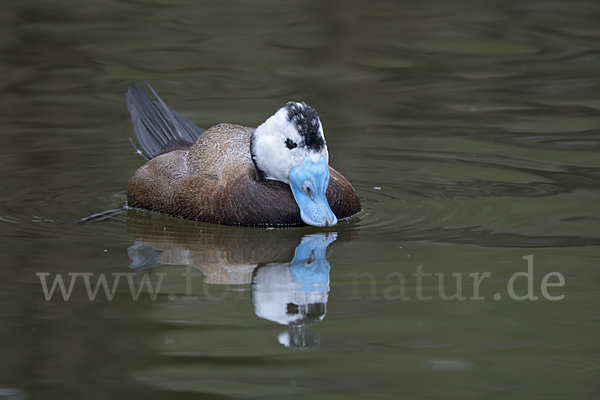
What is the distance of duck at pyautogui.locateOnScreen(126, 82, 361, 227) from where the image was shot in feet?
20.6

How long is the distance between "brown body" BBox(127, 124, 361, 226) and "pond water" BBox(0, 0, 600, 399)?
139 mm

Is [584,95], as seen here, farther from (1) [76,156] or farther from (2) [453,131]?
Result: (1) [76,156]

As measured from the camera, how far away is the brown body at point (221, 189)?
6426 millimetres

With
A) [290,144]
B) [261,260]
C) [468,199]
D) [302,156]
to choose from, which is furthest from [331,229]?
[468,199]

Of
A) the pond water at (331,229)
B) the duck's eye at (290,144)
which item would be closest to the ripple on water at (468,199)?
the pond water at (331,229)

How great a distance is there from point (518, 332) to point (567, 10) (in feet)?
33.8

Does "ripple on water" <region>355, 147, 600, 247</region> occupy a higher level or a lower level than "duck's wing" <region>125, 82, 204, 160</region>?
lower

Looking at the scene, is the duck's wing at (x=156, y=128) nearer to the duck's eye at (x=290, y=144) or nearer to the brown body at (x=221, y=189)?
the brown body at (x=221, y=189)

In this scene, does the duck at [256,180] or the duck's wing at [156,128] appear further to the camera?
the duck's wing at [156,128]

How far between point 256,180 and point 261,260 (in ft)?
3.09

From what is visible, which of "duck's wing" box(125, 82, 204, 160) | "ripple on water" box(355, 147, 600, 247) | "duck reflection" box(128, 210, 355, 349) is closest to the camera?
"duck reflection" box(128, 210, 355, 349)

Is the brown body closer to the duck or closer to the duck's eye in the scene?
the duck

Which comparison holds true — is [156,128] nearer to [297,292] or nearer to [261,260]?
[261,260]

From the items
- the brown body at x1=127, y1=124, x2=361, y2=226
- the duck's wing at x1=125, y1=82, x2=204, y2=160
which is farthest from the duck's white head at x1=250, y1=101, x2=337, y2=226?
the duck's wing at x1=125, y1=82, x2=204, y2=160
